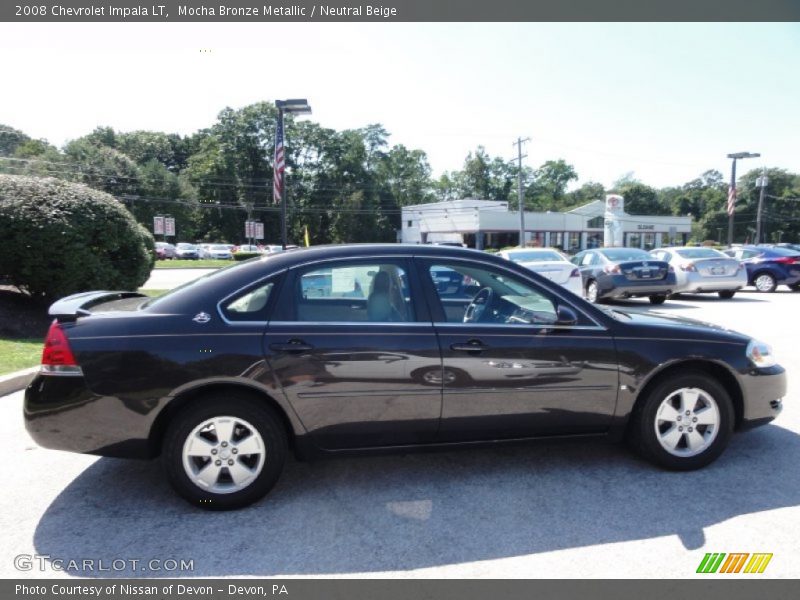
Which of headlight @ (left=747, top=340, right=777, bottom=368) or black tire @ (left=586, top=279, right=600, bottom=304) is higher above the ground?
headlight @ (left=747, top=340, right=777, bottom=368)

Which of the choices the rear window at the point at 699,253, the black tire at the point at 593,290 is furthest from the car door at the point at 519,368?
the rear window at the point at 699,253

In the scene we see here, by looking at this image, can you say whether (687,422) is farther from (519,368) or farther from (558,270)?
(558,270)

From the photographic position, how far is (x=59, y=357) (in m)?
3.21

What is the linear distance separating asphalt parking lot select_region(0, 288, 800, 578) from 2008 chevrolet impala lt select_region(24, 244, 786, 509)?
0.95 feet

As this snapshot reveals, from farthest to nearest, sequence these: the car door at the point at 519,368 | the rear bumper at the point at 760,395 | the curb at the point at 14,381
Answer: the curb at the point at 14,381 < the rear bumper at the point at 760,395 < the car door at the point at 519,368

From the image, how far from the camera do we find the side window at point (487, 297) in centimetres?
371

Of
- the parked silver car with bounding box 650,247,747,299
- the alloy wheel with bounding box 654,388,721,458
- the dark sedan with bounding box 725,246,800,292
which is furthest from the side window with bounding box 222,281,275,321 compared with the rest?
the dark sedan with bounding box 725,246,800,292

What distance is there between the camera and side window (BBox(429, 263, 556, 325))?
371cm

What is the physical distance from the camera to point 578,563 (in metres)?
2.77

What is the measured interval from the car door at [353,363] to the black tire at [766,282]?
1719cm

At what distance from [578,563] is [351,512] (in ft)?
4.35

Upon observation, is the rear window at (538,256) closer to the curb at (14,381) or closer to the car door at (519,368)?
the car door at (519,368)

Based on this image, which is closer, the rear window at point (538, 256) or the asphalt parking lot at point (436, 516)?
the asphalt parking lot at point (436, 516)
